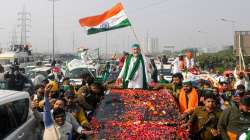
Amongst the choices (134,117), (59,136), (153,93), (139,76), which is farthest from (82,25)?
(59,136)

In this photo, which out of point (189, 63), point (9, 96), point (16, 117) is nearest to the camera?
point (9, 96)

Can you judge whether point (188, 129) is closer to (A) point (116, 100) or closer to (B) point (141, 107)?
(B) point (141, 107)

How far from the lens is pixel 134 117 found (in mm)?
7418

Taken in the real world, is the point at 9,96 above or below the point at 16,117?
above

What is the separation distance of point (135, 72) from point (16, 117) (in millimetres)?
4224

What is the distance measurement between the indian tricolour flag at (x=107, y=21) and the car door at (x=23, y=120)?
22.3 feet

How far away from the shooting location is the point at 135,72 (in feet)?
34.7

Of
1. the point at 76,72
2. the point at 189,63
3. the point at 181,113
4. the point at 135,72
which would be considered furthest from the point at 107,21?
the point at 76,72

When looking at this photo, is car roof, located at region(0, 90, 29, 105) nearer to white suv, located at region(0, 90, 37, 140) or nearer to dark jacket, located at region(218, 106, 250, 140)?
white suv, located at region(0, 90, 37, 140)

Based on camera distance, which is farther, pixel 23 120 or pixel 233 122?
pixel 23 120

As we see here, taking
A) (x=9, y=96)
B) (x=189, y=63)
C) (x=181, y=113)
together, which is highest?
(x=189, y=63)

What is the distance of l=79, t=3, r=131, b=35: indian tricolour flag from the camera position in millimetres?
13852

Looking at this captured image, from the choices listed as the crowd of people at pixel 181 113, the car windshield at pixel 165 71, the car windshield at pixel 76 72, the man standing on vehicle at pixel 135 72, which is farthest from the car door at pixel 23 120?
the car windshield at pixel 165 71

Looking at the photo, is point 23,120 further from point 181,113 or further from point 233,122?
point 233,122
